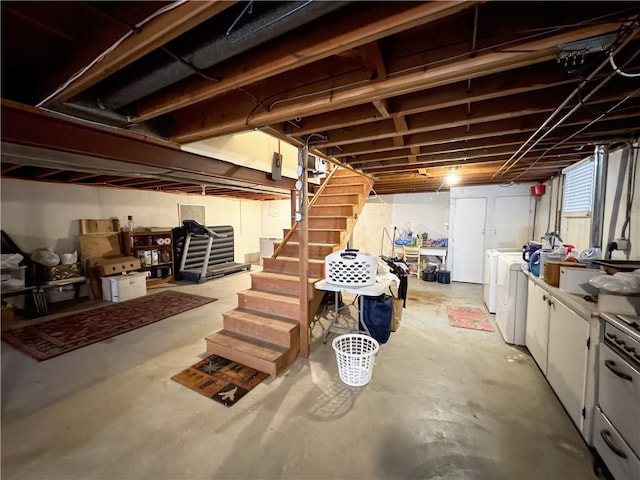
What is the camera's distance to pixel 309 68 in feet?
4.94

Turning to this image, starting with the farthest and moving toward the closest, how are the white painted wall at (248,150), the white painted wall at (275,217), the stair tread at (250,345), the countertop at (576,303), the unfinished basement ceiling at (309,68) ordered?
the white painted wall at (275,217) → the white painted wall at (248,150) → the stair tread at (250,345) → the countertop at (576,303) → the unfinished basement ceiling at (309,68)

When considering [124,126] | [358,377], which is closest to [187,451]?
[358,377]

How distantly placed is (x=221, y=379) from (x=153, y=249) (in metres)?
4.25

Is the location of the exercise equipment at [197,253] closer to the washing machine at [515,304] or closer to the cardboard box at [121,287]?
the cardboard box at [121,287]

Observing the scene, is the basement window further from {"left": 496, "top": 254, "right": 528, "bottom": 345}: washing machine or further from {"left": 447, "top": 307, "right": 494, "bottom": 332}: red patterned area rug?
{"left": 447, "top": 307, "right": 494, "bottom": 332}: red patterned area rug

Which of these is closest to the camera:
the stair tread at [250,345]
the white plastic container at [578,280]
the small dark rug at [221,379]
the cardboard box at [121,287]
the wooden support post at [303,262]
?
the white plastic container at [578,280]

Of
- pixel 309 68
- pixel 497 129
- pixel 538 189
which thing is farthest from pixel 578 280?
pixel 538 189

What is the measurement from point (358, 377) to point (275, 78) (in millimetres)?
→ 2265

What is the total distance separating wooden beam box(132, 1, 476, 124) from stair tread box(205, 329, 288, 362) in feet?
6.61

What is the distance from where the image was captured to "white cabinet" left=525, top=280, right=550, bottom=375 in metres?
2.13

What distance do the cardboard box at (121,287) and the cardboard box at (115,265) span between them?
0.38 ft

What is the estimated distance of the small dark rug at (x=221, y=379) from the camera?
2004 millimetres

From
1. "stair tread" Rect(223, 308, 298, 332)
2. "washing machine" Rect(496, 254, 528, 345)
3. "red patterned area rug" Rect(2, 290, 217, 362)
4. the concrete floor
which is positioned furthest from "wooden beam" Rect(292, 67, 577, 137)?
"red patterned area rug" Rect(2, 290, 217, 362)

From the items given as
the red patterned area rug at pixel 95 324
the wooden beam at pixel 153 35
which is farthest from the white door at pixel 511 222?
the wooden beam at pixel 153 35
